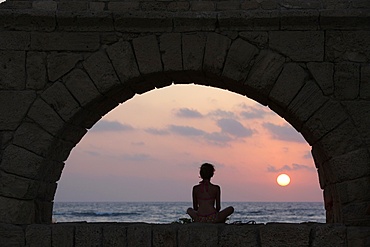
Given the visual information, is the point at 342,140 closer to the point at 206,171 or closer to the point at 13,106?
the point at 206,171

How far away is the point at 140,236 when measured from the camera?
6520mm

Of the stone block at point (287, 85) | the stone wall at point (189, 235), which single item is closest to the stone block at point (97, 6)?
the stone block at point (287, 85)

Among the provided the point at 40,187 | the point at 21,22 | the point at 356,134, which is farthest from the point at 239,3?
the point at 40,187

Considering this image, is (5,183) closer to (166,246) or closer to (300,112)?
(166,246)

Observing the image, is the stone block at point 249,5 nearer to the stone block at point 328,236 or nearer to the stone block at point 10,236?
the stone block at point 328,236

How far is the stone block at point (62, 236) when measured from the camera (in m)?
6.59

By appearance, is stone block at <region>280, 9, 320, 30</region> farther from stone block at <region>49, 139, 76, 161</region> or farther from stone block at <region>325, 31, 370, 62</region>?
stone block at <region>49, 139, 76, 161</region>

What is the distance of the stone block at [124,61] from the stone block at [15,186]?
1.49 metres

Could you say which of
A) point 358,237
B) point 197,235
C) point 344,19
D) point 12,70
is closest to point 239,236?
point 197,235

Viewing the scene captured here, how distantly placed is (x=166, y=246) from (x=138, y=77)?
5.92ft

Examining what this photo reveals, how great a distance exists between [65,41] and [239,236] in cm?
278

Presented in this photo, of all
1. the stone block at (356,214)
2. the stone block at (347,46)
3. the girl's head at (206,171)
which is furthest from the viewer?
the girl's head at (206,171)

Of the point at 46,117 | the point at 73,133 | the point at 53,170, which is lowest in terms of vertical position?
the point at 53,170

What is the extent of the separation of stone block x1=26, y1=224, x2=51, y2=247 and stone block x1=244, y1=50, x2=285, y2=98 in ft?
8.54
